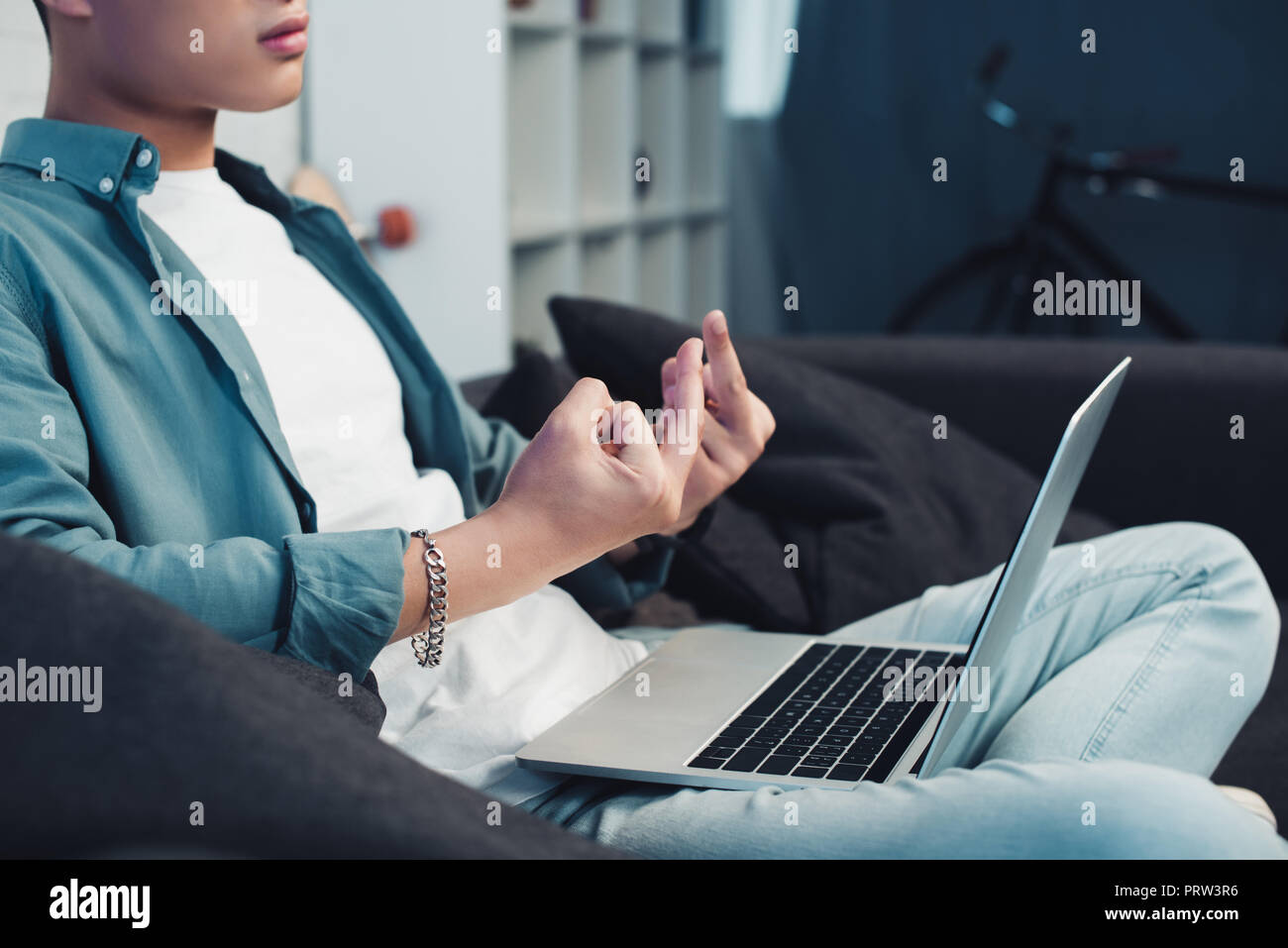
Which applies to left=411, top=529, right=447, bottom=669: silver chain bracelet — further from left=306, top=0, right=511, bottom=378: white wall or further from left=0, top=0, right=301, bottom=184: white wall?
left=306, top=0, right=511, bottom=378: white wall

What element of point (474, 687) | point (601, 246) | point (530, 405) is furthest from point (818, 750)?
point (601, 246)

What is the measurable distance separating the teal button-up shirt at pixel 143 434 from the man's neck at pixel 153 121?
0.11 ft

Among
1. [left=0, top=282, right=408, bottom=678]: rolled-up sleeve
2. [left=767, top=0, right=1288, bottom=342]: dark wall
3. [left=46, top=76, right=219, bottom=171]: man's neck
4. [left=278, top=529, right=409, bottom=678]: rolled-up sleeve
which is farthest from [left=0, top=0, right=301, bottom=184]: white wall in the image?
[left=767, top=0, right=1288, bottom=342]: dark wall

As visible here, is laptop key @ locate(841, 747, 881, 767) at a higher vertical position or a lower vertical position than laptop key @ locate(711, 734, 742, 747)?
lower

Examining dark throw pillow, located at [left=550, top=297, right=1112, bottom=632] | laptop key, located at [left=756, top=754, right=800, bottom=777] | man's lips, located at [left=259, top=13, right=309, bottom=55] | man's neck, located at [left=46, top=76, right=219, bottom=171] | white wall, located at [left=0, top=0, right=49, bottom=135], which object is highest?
white wall, located at [left=0, top=0, right=49, bottom=135]

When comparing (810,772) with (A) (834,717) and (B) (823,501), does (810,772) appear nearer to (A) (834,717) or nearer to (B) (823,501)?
(A) (834,717)

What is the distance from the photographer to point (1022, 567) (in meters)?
0.81

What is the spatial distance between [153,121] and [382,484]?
0.34 m

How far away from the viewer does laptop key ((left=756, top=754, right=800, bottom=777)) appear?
798mm

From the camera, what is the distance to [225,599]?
0.72m

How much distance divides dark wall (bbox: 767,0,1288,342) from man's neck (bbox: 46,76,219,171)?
327 centimetres

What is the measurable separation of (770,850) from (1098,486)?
1.12 meters

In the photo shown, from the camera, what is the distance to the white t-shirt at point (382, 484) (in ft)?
2.83

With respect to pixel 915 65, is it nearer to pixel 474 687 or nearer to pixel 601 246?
pixel 601 246
